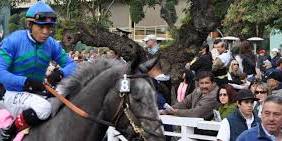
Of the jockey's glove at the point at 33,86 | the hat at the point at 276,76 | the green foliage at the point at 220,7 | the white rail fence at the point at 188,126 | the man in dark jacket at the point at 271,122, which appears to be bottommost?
the white rail fence at the point at 188,126

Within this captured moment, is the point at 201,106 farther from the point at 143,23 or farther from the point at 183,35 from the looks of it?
the point at 143,23

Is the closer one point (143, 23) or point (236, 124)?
point (236, 124)

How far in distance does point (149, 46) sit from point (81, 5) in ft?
14.3

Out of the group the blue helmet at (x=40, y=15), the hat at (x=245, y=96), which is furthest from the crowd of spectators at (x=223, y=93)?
the blue helmet at (x=40, y=15)

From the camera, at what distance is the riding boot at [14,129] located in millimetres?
5551

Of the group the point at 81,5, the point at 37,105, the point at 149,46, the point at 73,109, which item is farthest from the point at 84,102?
the point at 81,5

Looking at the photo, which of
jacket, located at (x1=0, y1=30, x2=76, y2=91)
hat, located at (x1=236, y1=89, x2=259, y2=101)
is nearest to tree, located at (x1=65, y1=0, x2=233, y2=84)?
hat, located at (x1=236, y1=89, x2=259, y2=101)

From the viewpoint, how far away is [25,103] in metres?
5.63

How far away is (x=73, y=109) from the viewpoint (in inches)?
207

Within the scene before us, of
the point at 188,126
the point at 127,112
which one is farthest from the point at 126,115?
the point at 188,126

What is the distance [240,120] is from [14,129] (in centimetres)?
276

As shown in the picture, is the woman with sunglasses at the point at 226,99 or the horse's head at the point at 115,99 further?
the woman with sunglasses at the point at 226,99

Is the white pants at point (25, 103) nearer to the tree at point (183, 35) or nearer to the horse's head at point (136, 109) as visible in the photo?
the horse's head at point (136, 109)

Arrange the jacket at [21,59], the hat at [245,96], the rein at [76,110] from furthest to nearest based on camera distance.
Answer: the hat at [245,96]
the jacket at [21,59]
the rein at [76,110]
